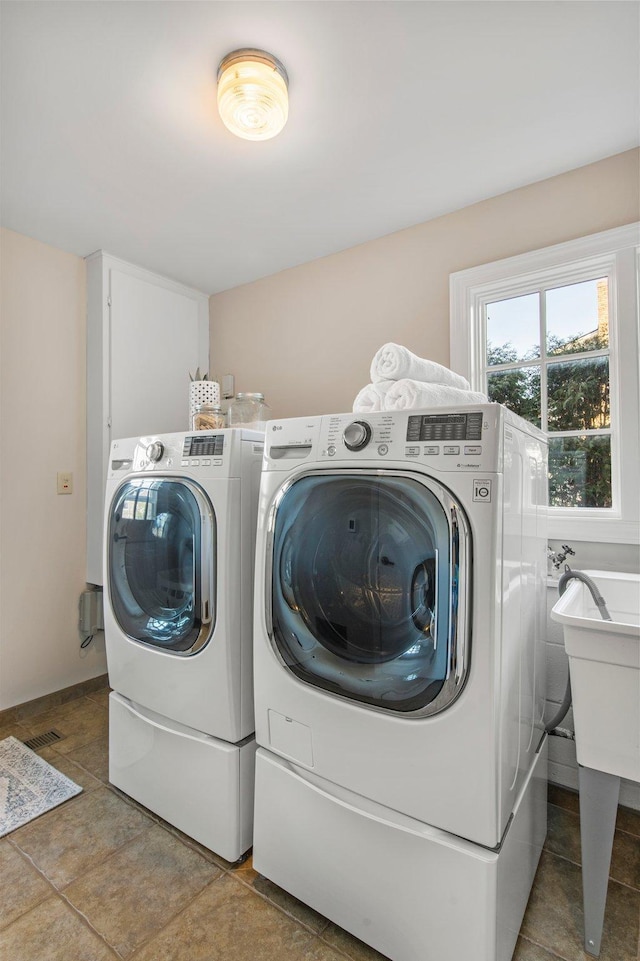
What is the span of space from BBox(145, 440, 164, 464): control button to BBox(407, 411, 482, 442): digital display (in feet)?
3.15

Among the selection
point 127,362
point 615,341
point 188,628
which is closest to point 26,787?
point 188,628

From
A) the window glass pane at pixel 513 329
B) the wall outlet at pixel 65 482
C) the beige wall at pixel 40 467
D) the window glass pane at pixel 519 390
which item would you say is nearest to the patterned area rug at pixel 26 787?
the beige wall at pixel 40 467

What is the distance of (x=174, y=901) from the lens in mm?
1385

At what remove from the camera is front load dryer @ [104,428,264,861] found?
59.5 inches

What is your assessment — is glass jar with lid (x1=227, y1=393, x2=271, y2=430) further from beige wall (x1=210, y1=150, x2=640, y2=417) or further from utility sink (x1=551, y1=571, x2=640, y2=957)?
utility sink (x1=551, y1=571, x2=640, y2=957)

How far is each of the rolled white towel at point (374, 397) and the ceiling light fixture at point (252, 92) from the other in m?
0.87

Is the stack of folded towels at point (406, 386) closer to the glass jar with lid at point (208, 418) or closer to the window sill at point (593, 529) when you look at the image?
the window sill at point (593, 529)

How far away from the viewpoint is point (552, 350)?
1990 millimetres

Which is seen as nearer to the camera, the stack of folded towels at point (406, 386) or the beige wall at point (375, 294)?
the stack of folded towels at point (406, 386)

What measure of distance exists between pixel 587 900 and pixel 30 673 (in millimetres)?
2489

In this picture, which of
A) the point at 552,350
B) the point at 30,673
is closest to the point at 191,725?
the point at 30,673

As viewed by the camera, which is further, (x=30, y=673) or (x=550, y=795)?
(x=30, y=673)

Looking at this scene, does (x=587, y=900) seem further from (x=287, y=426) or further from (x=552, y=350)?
(x=552, y=350)

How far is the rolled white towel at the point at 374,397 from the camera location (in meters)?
1.53
